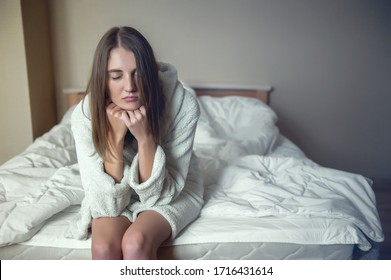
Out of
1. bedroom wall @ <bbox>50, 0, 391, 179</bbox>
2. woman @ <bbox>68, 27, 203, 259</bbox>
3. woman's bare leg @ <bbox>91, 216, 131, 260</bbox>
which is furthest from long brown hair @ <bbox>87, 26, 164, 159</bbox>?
bedroom wall @ <bbox>50, 0, 391, 179</bbox>

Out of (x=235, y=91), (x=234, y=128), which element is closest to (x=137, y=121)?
(x=234, y=128)

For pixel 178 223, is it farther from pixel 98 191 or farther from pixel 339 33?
pixel 339 33

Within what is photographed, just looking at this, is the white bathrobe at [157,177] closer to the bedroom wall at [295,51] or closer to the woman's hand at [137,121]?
the woman's hand at [137,121]

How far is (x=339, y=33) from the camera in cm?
106

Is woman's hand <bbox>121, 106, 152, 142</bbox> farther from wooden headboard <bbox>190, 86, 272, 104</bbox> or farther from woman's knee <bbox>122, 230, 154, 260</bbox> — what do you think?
wooden headboard <bbox>190, 86, 272, 104</bbox>

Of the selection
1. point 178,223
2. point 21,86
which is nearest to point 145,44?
point 178,223

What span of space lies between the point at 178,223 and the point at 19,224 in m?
0.34

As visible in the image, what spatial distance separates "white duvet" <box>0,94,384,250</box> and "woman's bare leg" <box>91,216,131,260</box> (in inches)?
2.3

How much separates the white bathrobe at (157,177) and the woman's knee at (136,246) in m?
0.09

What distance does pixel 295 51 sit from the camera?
1202mm

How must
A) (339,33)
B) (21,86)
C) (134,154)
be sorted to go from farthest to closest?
1. (21,86)
2. (339,33)
3. (134,154)

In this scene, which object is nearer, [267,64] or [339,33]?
[339,33]
